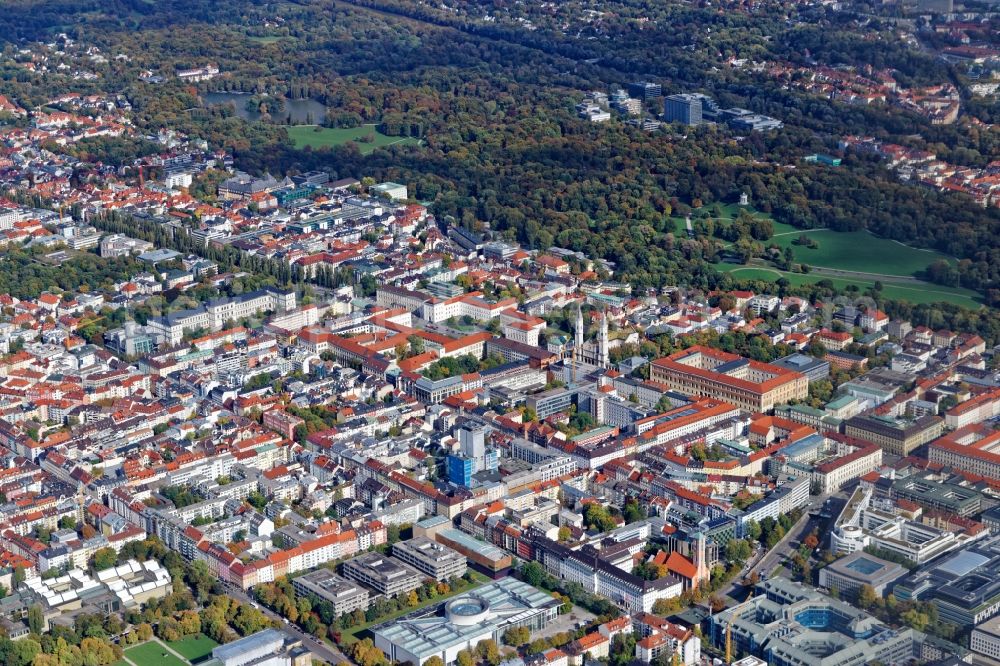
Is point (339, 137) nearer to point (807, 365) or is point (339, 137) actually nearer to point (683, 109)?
point (683, 109)

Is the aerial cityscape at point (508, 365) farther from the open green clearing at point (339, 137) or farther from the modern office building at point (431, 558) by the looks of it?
the open green clearing at point (339, 137)

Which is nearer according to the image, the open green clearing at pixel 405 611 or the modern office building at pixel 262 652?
the modern office building at pixel 262 652

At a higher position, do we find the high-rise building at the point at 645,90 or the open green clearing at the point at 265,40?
the high-rise building at the point at 645,90

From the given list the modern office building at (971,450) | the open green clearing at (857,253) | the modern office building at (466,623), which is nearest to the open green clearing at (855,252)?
the open green clearing at (857,253)

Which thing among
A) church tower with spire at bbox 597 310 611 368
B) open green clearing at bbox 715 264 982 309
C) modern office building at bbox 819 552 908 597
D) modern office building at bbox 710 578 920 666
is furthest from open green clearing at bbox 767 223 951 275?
modern office building at bbox 710 578 920 666

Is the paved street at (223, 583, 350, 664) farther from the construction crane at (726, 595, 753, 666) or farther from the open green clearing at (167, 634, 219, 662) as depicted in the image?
the construction crane at (726, 595, 753, 666)

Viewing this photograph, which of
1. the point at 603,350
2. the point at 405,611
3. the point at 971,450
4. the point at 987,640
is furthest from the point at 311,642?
the point at 971,450

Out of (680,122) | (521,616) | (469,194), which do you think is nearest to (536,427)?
(521,616)
